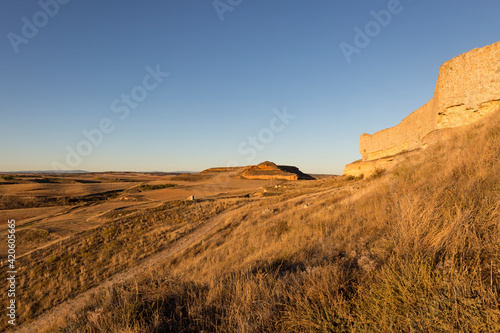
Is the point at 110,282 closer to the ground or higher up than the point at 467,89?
closer to the ground

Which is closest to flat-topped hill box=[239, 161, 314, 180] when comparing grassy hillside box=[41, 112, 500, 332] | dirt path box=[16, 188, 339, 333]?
dirt path box=[16, 188, 339, 333]

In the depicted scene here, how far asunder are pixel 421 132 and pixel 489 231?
1683 cm

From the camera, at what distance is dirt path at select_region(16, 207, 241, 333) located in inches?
228

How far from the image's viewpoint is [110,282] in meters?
7.84

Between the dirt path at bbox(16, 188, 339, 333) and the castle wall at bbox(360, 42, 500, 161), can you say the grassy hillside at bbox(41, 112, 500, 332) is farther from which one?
the castle wall at bbox(360, 42, 500, 161)

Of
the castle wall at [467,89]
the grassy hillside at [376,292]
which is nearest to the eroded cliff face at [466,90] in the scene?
the castle wall at [467,89]

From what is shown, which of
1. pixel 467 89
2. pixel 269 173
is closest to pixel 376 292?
pixel 467 89

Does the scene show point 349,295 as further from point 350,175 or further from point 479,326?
point 350,175

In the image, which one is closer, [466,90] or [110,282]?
[110,282]

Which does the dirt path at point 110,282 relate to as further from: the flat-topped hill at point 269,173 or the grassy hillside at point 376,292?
the flat-topped hill at point 269,173

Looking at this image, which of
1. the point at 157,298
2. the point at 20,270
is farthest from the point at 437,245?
A: the point at 20,270

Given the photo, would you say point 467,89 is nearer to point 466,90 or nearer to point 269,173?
point 466,90

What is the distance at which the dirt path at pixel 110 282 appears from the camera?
5.79 meters

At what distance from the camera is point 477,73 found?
10.9 m
